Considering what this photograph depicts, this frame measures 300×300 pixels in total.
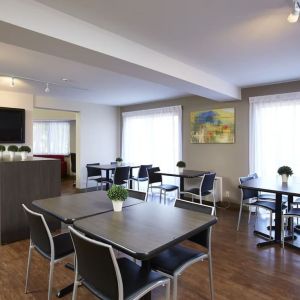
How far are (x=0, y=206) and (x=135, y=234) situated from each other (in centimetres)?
245

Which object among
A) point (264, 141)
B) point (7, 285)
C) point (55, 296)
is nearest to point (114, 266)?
point (55, 296)

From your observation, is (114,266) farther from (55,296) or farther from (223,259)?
(223,259)

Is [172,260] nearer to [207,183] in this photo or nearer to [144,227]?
[144,227]

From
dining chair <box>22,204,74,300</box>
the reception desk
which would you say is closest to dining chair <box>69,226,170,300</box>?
dining chair <box>22,204,74,300</box>

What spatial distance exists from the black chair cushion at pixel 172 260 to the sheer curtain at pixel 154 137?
4105 mm

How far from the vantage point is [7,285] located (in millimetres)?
2295

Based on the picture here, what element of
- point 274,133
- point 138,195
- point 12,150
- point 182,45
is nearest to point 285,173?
point 274,133

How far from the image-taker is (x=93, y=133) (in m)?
7.02

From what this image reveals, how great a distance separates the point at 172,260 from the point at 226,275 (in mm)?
990

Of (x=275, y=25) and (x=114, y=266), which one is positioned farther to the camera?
(x=275, y=25)

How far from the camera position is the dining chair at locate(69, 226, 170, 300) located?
132 cm

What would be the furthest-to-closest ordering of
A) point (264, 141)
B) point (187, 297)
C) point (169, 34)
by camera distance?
point (264, 141), point (169, 34), point (187, 297)

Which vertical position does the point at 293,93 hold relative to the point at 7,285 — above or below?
above

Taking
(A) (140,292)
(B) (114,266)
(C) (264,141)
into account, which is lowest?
(A) (140,292)
